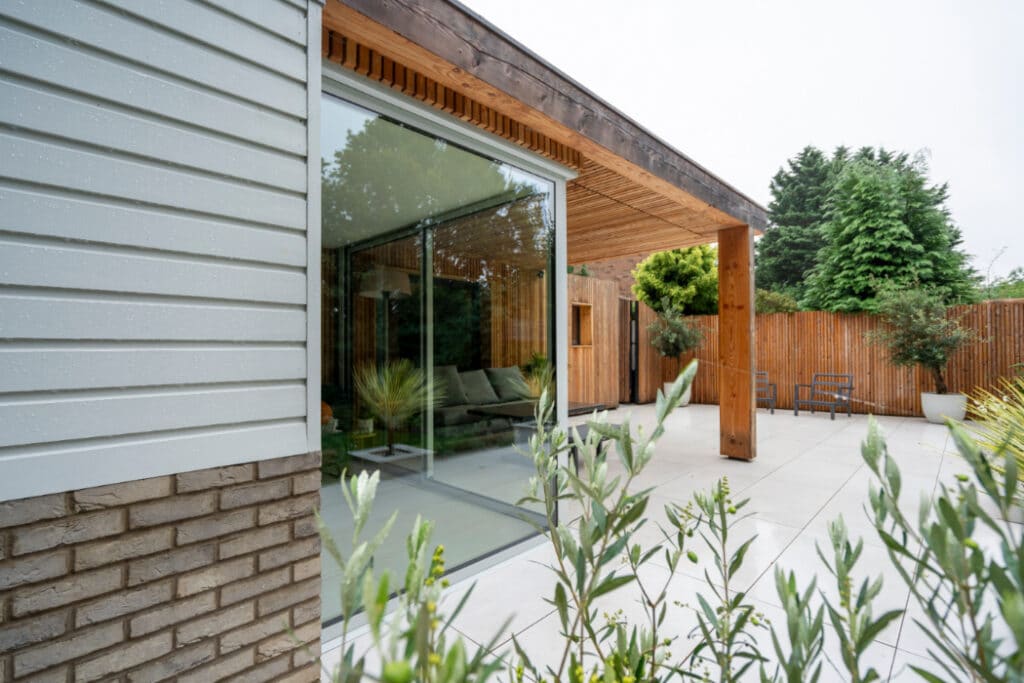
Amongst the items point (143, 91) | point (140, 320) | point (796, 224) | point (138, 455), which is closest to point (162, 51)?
point (143, 91)

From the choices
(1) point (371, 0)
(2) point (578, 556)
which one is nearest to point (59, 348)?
(2) point (578, 556)

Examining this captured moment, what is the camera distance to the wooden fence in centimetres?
676

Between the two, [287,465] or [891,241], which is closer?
[287,465]

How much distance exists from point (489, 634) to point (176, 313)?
5.44 ft

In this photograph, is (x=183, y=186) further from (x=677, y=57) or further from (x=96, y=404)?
(x=677, y=57)

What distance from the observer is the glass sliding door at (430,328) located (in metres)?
1.94

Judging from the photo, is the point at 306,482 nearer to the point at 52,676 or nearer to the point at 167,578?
the point at 167,578

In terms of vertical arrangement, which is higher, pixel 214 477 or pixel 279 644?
pixel 214 477

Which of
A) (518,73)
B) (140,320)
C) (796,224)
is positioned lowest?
(140,320)

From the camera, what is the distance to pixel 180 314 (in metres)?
1.30

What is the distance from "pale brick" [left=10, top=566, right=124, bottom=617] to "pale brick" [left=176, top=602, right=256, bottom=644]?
22 centimetres

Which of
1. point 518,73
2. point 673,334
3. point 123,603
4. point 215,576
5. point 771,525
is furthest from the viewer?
point 673,334

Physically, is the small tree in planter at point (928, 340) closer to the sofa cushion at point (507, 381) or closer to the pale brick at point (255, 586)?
the sofa cushion at point (507, 381)

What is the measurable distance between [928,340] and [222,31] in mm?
8529
